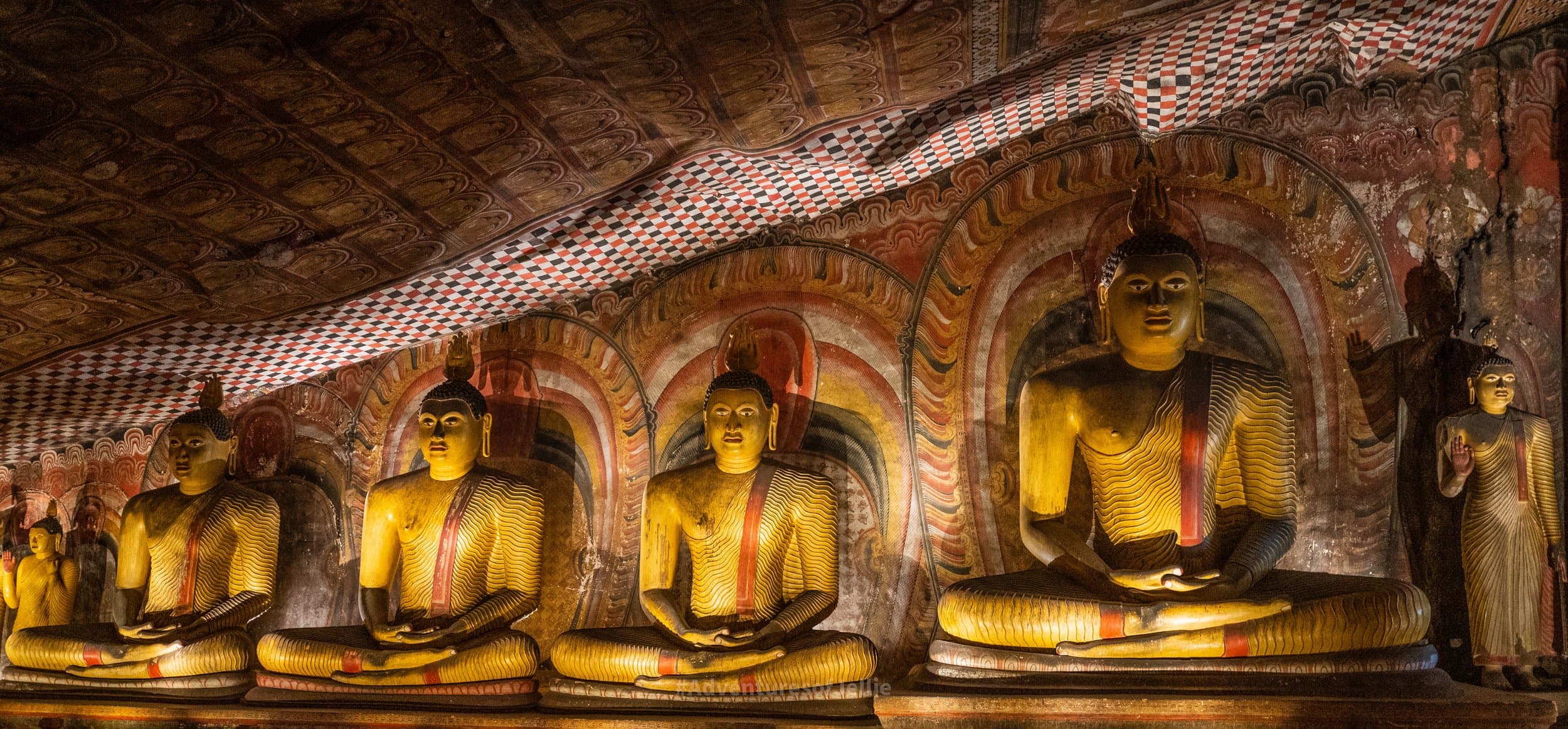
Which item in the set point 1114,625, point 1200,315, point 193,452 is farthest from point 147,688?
point 1200,315

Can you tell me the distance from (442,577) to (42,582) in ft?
8.66

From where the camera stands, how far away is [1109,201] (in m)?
5.99

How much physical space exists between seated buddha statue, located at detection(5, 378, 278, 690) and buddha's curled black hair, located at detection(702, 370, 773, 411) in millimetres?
2462

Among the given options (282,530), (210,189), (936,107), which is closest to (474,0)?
(210,189)

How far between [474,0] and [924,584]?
3.35 metres

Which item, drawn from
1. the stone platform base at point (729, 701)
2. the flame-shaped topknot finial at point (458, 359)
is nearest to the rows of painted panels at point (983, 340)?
the flame-shaped topknot finial at point (458, 359)

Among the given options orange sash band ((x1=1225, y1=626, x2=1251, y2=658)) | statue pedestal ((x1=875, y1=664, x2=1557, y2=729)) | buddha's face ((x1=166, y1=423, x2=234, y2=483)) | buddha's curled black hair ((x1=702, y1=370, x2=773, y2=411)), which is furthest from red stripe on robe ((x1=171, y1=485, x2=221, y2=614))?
orange sash band ((x1=1225, y1=626, x2=1251, y2=658))

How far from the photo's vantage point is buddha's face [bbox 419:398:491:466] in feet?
20.1

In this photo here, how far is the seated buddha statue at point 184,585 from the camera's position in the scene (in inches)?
229

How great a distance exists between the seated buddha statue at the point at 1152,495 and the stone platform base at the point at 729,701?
1.35ft

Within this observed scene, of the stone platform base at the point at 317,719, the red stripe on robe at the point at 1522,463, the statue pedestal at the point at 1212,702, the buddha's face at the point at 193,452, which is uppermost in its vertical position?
the buddha's face at the point at 193,452

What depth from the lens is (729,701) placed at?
498cm

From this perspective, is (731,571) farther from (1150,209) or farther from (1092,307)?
(1150,209)

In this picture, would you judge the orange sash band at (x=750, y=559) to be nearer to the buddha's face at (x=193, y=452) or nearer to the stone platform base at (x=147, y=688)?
the stone platform base at (x=147, y=688)
